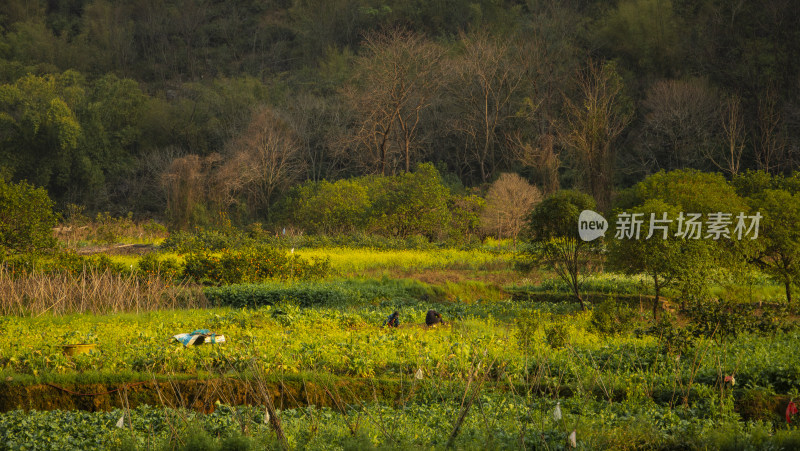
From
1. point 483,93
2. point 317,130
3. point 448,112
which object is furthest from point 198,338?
point 448,112

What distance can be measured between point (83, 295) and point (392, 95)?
990 inches

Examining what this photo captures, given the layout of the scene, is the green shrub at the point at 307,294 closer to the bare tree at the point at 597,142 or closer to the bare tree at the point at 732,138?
the bare tree at the point at 597,142

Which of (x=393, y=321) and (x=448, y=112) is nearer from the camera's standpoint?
(x=393, y=321)

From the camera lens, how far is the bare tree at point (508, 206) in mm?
31094

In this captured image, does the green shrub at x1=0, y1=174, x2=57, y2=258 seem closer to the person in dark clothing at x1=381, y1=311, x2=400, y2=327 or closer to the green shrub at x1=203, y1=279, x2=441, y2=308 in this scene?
the green shrub at x1=203, y1=279, x2=441, y2=308

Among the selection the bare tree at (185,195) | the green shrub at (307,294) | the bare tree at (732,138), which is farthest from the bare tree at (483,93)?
the green shrub at (307,294)

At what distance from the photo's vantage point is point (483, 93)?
42.2 m

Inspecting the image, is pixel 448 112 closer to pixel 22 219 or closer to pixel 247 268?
pixel 247 268

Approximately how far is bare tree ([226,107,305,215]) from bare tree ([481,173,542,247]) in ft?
42.0

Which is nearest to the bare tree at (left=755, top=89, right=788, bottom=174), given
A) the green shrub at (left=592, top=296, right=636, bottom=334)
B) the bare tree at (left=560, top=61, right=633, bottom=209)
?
the bare tree at (left=560, top=61, right=633, bottom=209)

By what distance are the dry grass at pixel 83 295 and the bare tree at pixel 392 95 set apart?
21398 mm

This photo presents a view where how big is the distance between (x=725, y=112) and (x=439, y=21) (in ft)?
85.0

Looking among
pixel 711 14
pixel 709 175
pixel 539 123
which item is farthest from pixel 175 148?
pixel 709 175

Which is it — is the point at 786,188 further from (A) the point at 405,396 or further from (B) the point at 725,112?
(B) the point at 725,112
